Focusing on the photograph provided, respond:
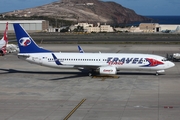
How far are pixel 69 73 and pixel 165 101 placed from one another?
2049 cm

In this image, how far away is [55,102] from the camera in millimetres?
37719

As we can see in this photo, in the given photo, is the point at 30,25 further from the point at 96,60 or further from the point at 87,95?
the point at 87,95

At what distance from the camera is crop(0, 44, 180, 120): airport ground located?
33.1 metres

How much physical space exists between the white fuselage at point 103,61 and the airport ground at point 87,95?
1395mm

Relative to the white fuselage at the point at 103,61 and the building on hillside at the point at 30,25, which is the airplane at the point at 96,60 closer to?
the white fuselage at the point at 103,61

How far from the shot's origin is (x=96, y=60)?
52.9m

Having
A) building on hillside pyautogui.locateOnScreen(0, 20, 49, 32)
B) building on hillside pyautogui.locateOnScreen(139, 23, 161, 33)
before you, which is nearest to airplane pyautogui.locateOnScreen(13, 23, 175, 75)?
building on hillside pyautogui.locateOnScreen(0, 20, 49, 32)

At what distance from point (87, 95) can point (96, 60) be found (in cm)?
1250

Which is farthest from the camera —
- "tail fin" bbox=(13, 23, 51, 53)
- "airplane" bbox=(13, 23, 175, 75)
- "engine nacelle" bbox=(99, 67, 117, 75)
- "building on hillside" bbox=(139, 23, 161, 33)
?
"building on hillside" bbox=(139, 23, 161, 33)

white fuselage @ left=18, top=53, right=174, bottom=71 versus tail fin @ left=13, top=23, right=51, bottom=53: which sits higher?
tail fin @ left=13, top=23, right=51, bottom=53

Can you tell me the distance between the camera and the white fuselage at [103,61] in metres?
52.3

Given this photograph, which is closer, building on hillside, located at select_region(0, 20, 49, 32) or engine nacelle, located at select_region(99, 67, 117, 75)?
engine nacelle, located at select_region(99, 67, 117, 75)

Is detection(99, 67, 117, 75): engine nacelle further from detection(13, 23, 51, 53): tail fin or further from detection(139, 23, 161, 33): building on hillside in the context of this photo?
detection(139, 23, 161, 33): building on hillside

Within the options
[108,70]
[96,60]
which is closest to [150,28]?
[96,60]
